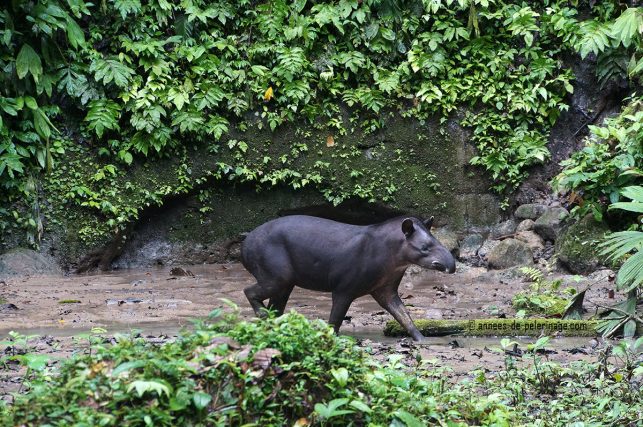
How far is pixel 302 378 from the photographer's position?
15.1 ft

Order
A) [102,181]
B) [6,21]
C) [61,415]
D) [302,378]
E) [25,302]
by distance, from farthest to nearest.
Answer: [102,181]
[6,21]
[25,302]
[302,378]
[61,415]

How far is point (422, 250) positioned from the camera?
878cm

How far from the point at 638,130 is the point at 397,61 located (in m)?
4.49

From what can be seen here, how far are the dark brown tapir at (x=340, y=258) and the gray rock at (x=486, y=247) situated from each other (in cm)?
494

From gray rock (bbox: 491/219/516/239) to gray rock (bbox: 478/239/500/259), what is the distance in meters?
0.21

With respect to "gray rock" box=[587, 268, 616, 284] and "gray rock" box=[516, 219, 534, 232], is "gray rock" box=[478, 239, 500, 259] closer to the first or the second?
"gray rock" box=[516, 219, 534, 232]

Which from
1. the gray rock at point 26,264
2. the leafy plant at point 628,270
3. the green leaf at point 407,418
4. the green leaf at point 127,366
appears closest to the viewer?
the green leaf at point 127,366

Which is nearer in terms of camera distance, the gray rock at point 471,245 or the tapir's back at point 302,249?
the tapir's back at point 302,249

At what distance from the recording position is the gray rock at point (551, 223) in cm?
1337

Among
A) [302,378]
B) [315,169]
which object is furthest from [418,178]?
[302,378]

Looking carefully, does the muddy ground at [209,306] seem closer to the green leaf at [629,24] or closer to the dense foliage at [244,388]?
the dense foliage at [244,388]

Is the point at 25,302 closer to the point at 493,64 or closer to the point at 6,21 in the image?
the point at 6,21

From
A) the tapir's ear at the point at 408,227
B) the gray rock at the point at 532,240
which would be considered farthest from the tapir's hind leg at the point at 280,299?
the gray rock at the point at 532,240

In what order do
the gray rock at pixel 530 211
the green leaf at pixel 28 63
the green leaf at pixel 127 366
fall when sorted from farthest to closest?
the gray rock at pixel 530 211
the green leaf at pixel 28 63
the green leaf at pixel 127 366
